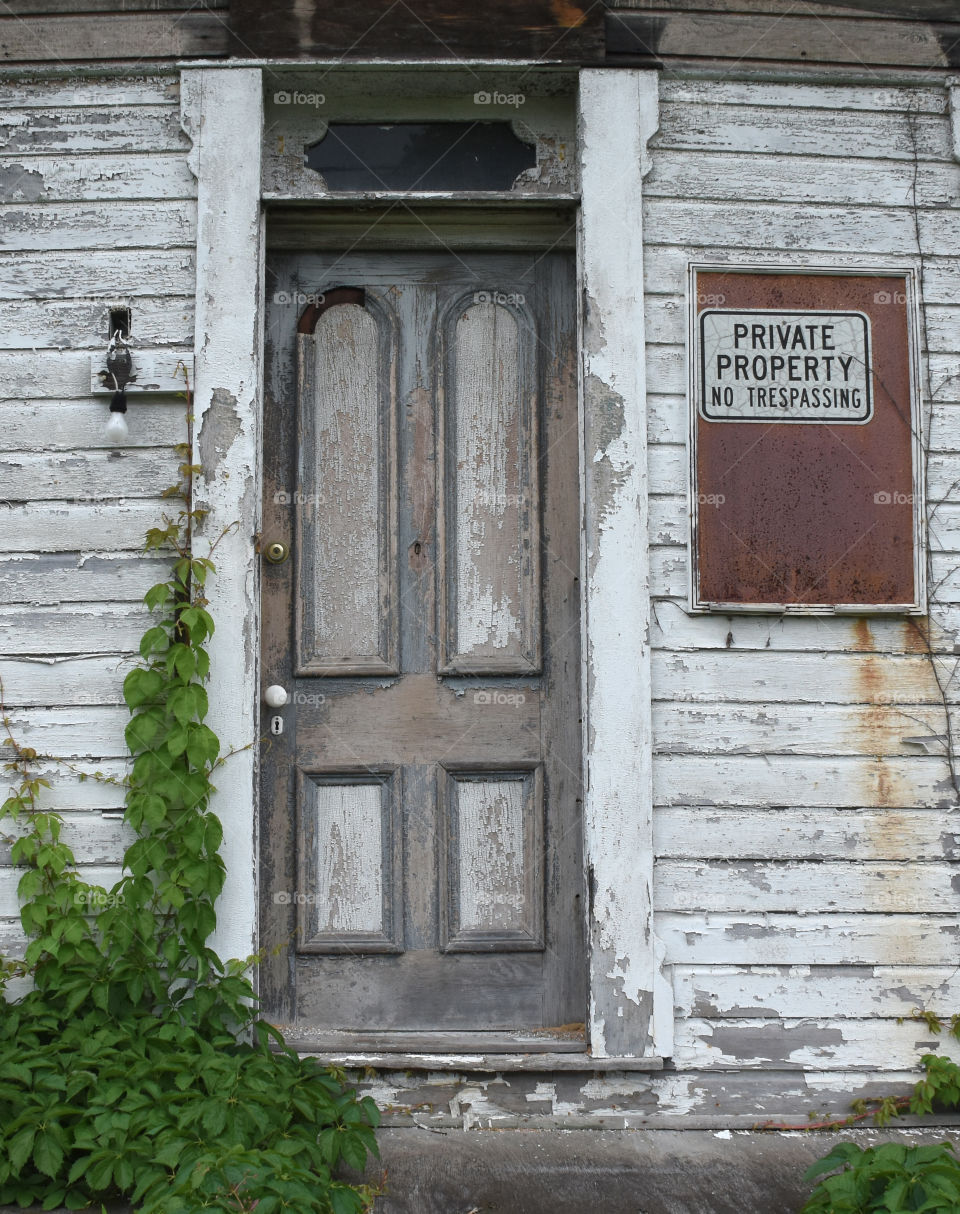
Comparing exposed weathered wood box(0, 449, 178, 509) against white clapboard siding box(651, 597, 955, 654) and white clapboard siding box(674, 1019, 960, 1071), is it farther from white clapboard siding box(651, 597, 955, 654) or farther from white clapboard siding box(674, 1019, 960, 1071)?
white clapboard siding box(674, 1019, 960, 1071)

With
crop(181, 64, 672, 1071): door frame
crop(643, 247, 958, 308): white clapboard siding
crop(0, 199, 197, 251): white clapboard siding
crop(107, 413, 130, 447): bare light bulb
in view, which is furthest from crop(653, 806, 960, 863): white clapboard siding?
crop(0, 199, 197, 251): white clapboard siding

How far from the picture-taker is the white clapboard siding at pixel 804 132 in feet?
10.9

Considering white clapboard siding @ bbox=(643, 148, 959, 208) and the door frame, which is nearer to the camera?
the door frame

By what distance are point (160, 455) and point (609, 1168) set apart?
2418 millimetres

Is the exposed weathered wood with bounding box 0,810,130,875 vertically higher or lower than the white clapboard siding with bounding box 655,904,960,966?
higher

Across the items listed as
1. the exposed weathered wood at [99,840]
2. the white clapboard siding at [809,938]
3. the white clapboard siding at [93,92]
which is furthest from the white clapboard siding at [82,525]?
the white clapboard siding at [809,938]

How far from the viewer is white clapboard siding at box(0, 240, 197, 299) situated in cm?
324

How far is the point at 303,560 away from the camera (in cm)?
335

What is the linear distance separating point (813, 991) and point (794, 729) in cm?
78

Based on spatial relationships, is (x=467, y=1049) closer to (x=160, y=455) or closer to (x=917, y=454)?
(x=160, y=455)

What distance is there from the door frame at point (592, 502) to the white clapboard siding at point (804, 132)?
15 centimetres

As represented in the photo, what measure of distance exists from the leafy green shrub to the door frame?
67cm

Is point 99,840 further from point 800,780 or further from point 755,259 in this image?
point 755,259

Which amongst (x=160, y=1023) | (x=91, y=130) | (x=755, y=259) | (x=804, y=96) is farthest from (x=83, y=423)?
(x=804, y=96)
